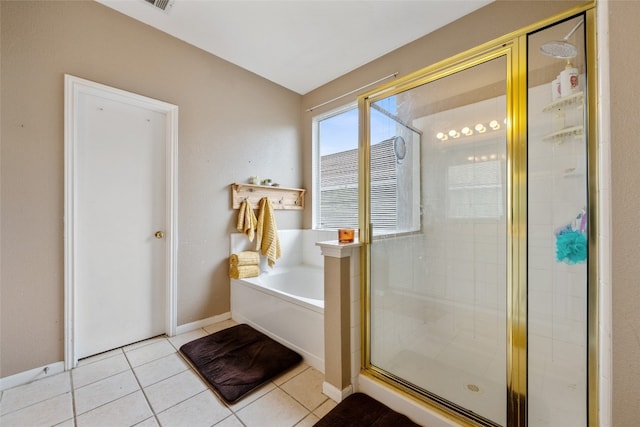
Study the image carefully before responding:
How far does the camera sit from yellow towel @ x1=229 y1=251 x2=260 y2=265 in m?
2.58

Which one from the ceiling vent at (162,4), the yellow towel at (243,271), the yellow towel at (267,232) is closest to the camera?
the ceiling vent at (162,4)

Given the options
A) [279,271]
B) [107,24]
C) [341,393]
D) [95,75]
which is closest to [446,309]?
[341,393]

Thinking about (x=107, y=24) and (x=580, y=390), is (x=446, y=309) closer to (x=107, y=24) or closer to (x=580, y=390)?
(x=580, y=390)

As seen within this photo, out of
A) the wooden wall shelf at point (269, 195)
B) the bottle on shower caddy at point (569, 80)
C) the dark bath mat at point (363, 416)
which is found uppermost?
the bottle on shower caddy at point (569, 80)

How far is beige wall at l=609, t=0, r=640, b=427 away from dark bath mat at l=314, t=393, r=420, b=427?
3.13 ft

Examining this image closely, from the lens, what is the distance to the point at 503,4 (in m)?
1.84

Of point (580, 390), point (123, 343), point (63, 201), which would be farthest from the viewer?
point (123, 343)

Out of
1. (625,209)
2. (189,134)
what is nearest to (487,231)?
(625,209)

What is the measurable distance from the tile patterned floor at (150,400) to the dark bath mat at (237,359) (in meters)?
0.05

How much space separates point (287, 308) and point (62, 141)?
2027 mm

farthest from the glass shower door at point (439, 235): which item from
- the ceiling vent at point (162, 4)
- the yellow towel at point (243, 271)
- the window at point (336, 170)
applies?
the ceiling vent at point (162, 4)

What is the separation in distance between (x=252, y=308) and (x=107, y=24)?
2.63 metres

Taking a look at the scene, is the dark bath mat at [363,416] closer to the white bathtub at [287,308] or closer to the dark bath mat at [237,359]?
the white bathtub at [287,308]

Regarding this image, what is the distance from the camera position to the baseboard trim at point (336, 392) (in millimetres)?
1474
